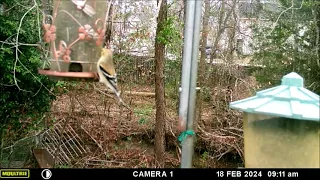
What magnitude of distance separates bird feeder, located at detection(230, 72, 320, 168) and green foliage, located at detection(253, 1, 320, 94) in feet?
2.79

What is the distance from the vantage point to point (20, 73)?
205 cm

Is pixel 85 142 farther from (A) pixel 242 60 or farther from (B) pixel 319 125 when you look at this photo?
(B) pixel 319 125

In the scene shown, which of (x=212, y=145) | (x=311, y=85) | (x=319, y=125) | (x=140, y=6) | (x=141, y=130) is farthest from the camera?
(x=141, y=130)

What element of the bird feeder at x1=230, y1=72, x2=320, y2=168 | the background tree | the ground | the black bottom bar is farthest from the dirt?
the bird feeder at x1=230, y1=72, x2=320, y2=168

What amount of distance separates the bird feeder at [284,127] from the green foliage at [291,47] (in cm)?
85

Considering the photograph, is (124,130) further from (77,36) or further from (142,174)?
(77,36)

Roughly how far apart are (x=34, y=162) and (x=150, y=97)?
1.03 metres

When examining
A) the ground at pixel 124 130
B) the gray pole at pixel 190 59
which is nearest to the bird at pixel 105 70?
the gray pole at pixel 190 59

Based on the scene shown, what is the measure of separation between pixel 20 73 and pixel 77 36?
87 centimetres

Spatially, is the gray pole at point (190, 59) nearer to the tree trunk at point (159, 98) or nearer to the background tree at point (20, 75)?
the background tree at point (20, 75)

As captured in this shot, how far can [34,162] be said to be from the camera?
81.7 inches

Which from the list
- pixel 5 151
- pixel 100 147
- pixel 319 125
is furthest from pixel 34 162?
pixel 319 125

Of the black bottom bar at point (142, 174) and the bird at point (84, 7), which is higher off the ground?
the bird at point (84, 7)

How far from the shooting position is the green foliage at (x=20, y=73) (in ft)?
6.56
